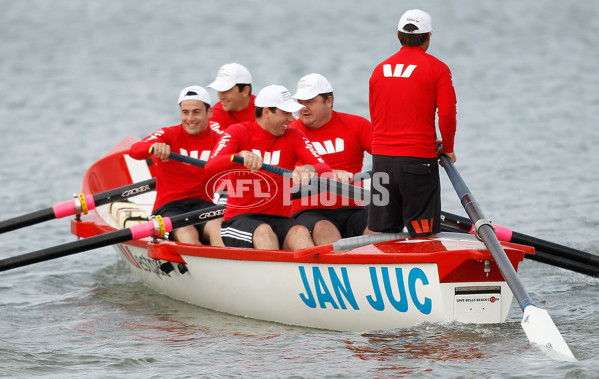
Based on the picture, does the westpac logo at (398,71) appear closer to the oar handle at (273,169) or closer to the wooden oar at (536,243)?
the wooden oar at (536,243)

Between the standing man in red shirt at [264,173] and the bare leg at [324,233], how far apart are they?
0.13 m

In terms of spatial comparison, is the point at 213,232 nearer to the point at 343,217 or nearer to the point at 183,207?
the point at 183,207

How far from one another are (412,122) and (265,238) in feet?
5.20

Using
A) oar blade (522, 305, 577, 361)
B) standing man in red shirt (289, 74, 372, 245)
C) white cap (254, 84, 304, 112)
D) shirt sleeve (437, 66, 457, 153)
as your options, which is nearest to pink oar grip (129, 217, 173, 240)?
standing man in red shirt (289, 74, 372, 245)

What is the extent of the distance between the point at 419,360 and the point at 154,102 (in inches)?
660

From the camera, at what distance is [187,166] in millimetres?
8945

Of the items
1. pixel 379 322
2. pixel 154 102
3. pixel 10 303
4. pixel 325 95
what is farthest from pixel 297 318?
pixel 154 102

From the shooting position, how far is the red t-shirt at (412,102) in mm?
6805

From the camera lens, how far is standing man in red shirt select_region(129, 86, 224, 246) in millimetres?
8727

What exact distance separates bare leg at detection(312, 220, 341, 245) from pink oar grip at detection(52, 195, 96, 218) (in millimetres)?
2720

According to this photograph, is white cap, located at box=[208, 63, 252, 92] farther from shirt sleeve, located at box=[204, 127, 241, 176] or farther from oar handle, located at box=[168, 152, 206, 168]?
shirt sleeve, located at box=[204, 127, 241, 176]

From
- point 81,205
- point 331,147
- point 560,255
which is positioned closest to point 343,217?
point 331,147

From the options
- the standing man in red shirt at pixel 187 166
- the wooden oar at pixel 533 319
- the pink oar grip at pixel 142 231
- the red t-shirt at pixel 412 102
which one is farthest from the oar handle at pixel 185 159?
the wooden oar at pixel 533 319

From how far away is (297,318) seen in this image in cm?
769
